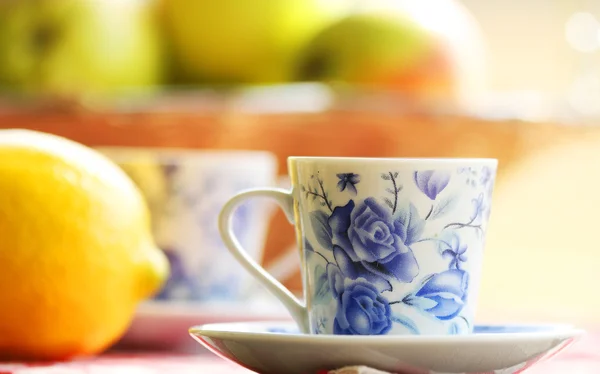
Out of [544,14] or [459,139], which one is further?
[544,14]

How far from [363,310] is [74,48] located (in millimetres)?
705

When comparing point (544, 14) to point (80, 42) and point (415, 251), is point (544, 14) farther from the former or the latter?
point (415, 251)

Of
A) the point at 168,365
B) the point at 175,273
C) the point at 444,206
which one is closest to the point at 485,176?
the point at 444,206

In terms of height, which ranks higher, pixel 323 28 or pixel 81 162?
pixel 323 28

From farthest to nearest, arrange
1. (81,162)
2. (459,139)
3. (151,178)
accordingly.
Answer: (459,139) → (151,178) → (81,162)

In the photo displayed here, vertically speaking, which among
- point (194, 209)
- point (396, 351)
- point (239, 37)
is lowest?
point (396, 351)

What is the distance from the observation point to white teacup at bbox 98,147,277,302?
2.30 ft

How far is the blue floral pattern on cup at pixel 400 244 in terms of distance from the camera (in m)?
0.44

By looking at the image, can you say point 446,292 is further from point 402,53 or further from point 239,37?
point 239,37

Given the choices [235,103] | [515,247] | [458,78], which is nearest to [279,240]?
[235,103]

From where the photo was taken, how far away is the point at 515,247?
195cm

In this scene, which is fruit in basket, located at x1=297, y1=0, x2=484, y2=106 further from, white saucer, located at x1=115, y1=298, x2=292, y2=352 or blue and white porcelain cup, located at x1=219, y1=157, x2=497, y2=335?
blue and white porcelain cup, located at x1=219, y1=157, x2=497, y2=335

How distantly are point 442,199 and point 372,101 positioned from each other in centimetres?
49

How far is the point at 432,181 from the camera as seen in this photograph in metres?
0.44
